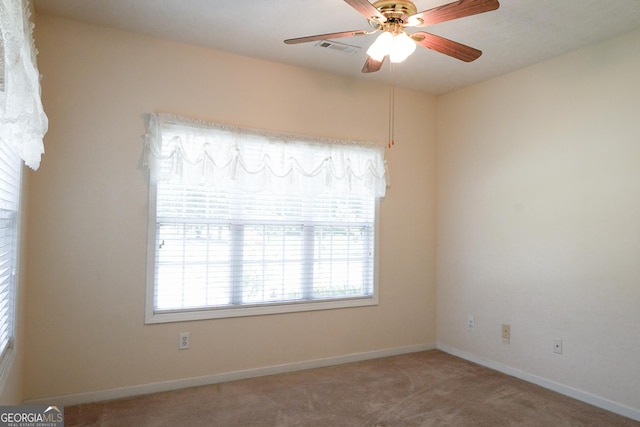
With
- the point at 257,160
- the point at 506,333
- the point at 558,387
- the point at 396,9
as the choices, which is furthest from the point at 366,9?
the point at 558,387

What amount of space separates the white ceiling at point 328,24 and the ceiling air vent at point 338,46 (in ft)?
0.20

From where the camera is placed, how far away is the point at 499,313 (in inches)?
144

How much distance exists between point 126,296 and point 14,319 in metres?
0.70

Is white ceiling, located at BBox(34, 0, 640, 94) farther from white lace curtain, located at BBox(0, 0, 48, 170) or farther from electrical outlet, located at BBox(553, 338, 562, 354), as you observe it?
electrical outlet, located at BBox(553, 338, 562, 354)

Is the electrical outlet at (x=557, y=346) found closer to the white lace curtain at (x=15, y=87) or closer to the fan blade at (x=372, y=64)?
the fan blade at (x=372, y=64)

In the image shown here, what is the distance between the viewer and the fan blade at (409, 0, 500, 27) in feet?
5.98

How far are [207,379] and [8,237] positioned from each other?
1737mm

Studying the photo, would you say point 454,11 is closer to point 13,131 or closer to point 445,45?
point 445,45

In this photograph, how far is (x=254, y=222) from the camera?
11.2 feet

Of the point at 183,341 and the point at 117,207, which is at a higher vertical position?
the point at 117,207

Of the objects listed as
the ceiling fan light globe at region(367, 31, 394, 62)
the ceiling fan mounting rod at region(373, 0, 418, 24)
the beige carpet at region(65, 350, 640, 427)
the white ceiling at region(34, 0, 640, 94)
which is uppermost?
the white ceiling at region(34, 0, 640, 94)

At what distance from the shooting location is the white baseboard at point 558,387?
2.78 m

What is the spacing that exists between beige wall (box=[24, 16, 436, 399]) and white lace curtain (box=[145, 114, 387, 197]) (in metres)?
0.13

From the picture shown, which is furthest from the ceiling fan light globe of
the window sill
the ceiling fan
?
the window sill
